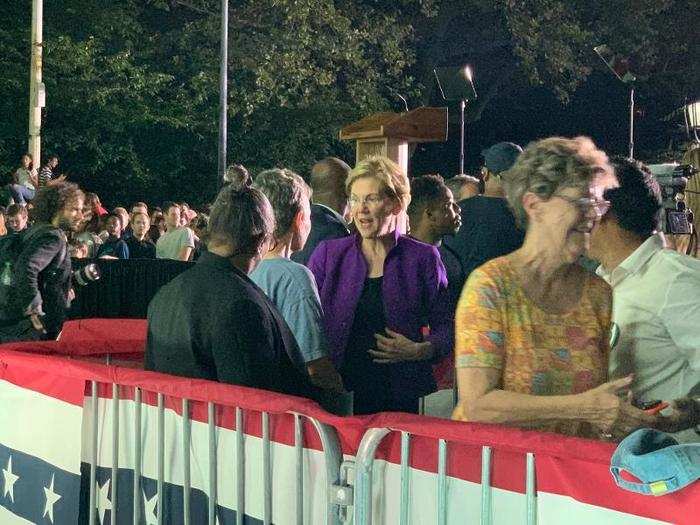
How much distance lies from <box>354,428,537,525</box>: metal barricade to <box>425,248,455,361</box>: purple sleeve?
2.01 metres

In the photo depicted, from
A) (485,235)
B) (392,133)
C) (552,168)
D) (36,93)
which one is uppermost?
(36,93)

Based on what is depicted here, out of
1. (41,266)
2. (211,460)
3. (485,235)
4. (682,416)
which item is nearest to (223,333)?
(211,460)

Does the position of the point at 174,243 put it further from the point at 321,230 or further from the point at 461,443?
the point at 461,443

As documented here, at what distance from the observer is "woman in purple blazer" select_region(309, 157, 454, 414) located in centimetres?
514

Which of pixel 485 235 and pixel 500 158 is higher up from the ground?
pixel 500 158

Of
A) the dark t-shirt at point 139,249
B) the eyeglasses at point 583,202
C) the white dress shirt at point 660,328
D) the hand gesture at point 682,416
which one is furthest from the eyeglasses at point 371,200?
the dark t-shirt at point 139,249

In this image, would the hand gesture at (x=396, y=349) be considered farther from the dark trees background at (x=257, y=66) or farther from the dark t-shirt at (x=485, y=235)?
the dark trees background at (x=257, y=66)

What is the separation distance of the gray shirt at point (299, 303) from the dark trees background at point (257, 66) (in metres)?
23.5

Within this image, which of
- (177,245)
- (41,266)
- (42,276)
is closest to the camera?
(41,266)

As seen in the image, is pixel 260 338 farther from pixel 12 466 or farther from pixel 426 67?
pixel 426 67

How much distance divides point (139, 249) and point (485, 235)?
27.3 feet

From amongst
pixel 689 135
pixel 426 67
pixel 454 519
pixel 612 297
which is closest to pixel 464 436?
pixel 454 519

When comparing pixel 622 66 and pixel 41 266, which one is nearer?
pixel 41 266

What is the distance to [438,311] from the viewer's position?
209 inches
